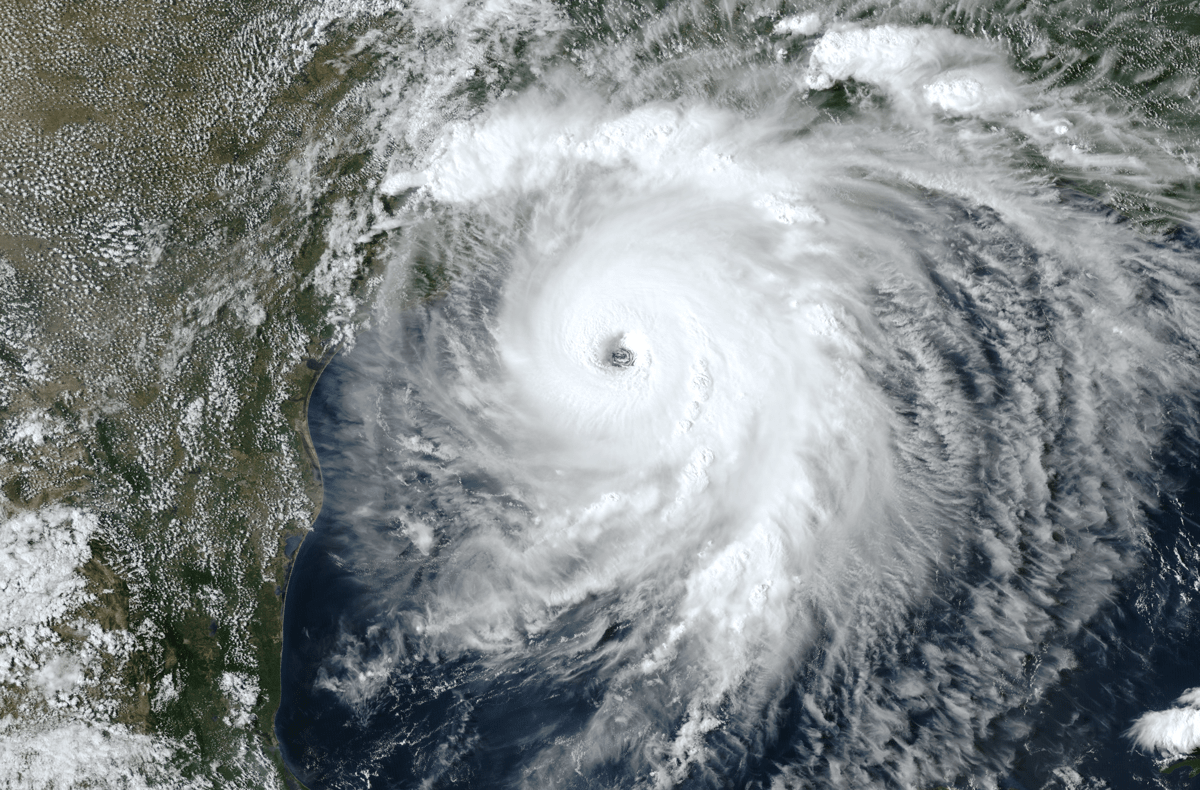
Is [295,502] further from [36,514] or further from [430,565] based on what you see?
[36,514]

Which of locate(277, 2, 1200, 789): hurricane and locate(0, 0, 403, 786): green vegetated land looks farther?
locate(0, 0, 403, 786): green vegetated land

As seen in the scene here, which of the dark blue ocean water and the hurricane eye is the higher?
the hurricane eye

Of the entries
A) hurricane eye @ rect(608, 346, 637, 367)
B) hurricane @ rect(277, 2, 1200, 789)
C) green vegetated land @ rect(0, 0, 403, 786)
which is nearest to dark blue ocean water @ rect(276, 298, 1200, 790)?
hurricane @ rect(277, 2, 1200, 789)

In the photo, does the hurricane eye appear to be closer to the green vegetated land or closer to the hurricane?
the hurricane

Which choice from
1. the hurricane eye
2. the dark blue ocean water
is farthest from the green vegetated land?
the hurricane eye

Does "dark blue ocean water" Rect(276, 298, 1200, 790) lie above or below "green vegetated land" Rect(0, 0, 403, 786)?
below

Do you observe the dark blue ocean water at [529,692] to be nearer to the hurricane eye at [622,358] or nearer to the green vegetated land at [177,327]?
the green vegetated land at [177,327]

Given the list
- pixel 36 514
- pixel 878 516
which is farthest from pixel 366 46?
pixel 878 516

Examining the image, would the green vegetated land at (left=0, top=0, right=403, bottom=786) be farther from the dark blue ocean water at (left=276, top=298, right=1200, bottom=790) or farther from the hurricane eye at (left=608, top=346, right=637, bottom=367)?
the hurricane eye at (left=608, top=346, right=637, bottom=367)
